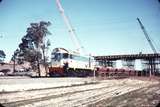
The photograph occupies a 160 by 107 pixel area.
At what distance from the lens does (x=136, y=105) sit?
21.9 ft

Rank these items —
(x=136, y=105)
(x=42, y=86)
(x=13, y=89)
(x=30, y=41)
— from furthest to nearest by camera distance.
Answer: (x=30, y=41)
(x=42, y=86)
(x=13, y=89)
(x=136, y=105)

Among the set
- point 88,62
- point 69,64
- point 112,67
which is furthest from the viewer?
point 112,67

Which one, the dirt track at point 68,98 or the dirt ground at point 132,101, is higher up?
the dirt ground at point 132,101

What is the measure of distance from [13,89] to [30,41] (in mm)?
9437

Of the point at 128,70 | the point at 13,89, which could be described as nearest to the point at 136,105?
the point at 13,89

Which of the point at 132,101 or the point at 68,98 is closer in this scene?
the point at 132,101

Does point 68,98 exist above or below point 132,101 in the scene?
below

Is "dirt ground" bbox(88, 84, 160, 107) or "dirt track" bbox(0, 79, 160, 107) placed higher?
"dirt ground" bbox(88, 84, 160, 107)

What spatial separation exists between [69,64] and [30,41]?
3.53 metres

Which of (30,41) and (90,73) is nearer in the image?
(30,41)

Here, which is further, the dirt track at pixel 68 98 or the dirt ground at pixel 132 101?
the dirt track at pixel 68 98

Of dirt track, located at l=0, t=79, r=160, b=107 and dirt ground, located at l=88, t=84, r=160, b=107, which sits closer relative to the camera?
dirt ground, located at l=88, t=84, r=160, b=107

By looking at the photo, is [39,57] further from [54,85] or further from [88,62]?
[54,85]

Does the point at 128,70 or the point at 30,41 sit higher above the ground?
the point at 30,41
